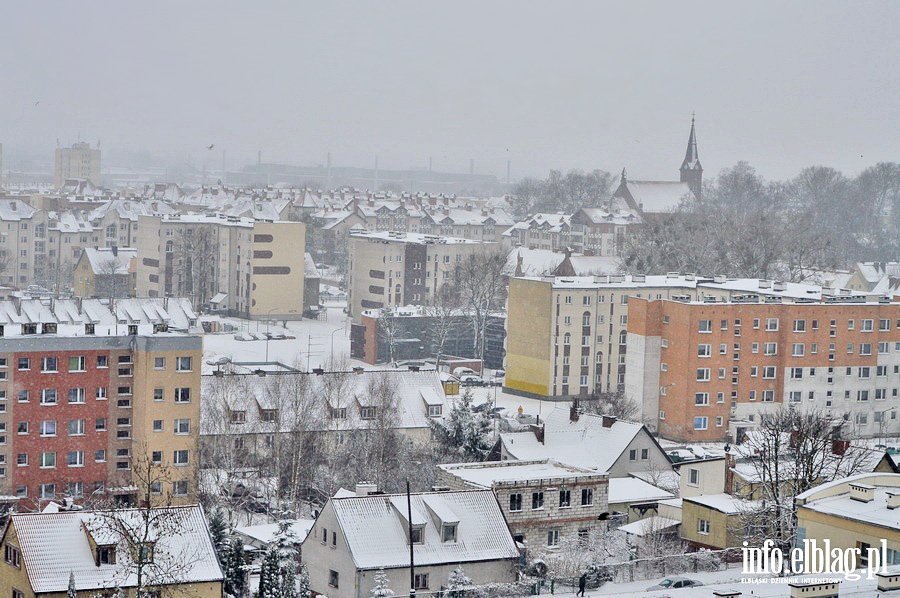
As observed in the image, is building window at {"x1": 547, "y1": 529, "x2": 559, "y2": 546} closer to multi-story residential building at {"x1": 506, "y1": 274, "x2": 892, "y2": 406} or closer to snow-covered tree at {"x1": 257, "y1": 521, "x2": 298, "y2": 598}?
snow-covered tree at {"x1": 257, "y1": 521, "x2": 298, "y2": 598}

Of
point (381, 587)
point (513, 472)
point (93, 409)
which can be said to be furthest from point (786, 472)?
point (93, 409)

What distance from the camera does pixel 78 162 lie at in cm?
15512

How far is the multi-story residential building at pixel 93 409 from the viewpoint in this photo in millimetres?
28828

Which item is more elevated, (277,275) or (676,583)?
(277,275)

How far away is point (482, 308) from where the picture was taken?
55281mm

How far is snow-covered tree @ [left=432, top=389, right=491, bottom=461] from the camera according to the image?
3173 cm

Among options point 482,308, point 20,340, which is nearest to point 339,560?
point 20,340

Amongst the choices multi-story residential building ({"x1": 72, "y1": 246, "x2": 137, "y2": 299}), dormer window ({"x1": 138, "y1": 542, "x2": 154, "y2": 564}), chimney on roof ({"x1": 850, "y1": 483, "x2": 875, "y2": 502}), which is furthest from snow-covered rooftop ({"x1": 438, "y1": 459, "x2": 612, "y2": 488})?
multi-story residential building ({"x1": 72, "y1": 246, "x2": 137, "y2": 299})

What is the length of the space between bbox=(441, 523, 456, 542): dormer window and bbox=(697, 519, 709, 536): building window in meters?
4.83

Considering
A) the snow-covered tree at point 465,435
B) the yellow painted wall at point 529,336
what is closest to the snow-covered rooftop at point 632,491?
the snow-covered tree at point 465,435

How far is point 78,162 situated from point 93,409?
13027 centimetres

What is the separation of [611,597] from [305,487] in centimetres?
1417

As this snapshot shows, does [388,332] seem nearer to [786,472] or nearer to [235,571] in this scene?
[786,472]

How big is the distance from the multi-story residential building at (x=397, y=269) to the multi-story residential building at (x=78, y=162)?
9811 centimetres
